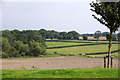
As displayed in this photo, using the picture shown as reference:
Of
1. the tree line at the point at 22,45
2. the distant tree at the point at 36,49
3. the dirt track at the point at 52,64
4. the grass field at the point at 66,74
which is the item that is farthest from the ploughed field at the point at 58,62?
the tree line at the point at 22,45

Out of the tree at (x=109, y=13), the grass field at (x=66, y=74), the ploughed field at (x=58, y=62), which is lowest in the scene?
the ploughed field at (x=58, y=62)

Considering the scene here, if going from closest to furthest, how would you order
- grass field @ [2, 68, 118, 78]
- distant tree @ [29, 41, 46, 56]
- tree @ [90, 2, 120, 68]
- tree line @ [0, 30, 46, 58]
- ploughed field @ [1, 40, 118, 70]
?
grass field @ [2, 68, 118, 78] < tree @ [90, 2, 120, 68] < ploughed field @ [1, 40, 118, 70] < tree line @ [0, 30, 46, 58] < distant tree @ [29, 41, 46, 56]

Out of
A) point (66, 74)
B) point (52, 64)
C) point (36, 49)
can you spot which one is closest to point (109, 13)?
point (66, 74)

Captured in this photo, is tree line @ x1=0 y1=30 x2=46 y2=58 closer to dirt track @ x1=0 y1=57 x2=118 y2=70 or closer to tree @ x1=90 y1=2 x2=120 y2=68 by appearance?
dirt track @ x1=0 y1=57 x2=118 y2=70

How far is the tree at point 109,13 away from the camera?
15.1 m

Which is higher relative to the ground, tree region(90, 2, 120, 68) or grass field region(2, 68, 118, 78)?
tree region(90, 2, 120, 68)

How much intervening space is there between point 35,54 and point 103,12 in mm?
45146

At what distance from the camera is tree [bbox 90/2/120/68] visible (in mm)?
15125

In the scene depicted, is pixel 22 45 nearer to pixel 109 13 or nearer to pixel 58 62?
pixel 58 62

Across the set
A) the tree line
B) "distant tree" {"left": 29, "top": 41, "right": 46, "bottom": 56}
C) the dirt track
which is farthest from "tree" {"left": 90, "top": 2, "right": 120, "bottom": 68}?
"distant tree" {"left": 29, "top": 41, "right": 46, "bottom": 56}

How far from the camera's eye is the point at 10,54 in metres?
56.9

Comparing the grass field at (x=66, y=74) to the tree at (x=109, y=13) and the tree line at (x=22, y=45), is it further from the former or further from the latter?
the tree line at (x=22, y=45)

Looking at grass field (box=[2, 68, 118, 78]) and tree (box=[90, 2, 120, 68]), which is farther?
tree (box=[90, 2, 120, 68])

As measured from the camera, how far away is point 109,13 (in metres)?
15.2
